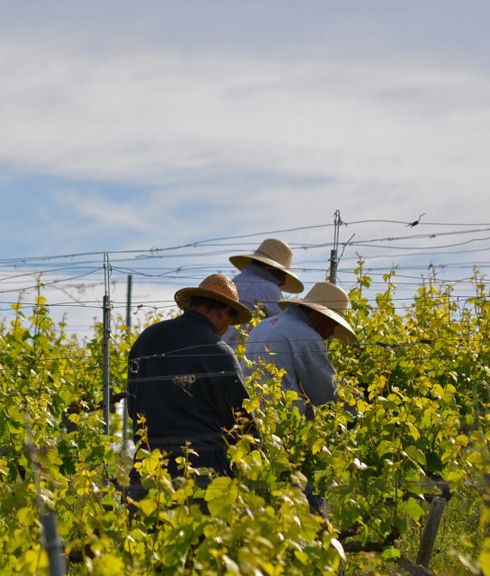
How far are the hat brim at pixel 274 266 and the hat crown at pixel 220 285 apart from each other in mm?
1838

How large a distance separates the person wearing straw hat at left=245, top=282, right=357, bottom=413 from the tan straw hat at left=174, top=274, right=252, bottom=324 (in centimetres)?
37

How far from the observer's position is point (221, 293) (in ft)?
13.6

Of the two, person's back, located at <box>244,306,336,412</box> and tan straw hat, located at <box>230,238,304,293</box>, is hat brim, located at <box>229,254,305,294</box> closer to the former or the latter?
tan straw hat, located at <box>230,238,304,293</box>

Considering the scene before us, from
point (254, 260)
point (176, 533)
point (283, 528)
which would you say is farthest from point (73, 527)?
point (254, 260)

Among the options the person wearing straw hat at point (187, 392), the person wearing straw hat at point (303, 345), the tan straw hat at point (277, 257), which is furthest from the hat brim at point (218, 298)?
the tan straw hat at point (277, 257)

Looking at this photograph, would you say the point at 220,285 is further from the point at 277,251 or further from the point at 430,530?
the point at 277,251

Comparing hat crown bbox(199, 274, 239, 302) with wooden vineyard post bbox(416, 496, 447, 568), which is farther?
wooden vineyard post bbox(416, 496, 447, 568)

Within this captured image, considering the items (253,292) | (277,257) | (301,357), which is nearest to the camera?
(301,357)

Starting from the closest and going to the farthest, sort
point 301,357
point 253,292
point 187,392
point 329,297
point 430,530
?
point 187,392 < point 430,530 < point 301,357 < point 329,297 < point 253,292

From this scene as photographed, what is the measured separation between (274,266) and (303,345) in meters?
1.42

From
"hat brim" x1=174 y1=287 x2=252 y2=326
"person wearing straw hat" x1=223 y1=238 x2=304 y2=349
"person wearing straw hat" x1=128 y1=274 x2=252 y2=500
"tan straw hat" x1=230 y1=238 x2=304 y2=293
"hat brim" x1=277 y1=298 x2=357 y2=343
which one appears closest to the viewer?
"person wearing straw hat" x1=128 y1=274 x2=252 y2=500

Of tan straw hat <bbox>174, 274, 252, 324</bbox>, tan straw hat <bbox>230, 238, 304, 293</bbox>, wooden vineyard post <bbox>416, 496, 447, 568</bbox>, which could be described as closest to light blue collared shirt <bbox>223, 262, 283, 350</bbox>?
tan straw hat <bbox>230, 238, 304, 293</bbox>

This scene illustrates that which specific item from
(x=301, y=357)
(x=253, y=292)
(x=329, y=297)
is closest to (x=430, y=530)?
(x=301, y=357)

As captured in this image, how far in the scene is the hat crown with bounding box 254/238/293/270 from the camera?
6.61m
